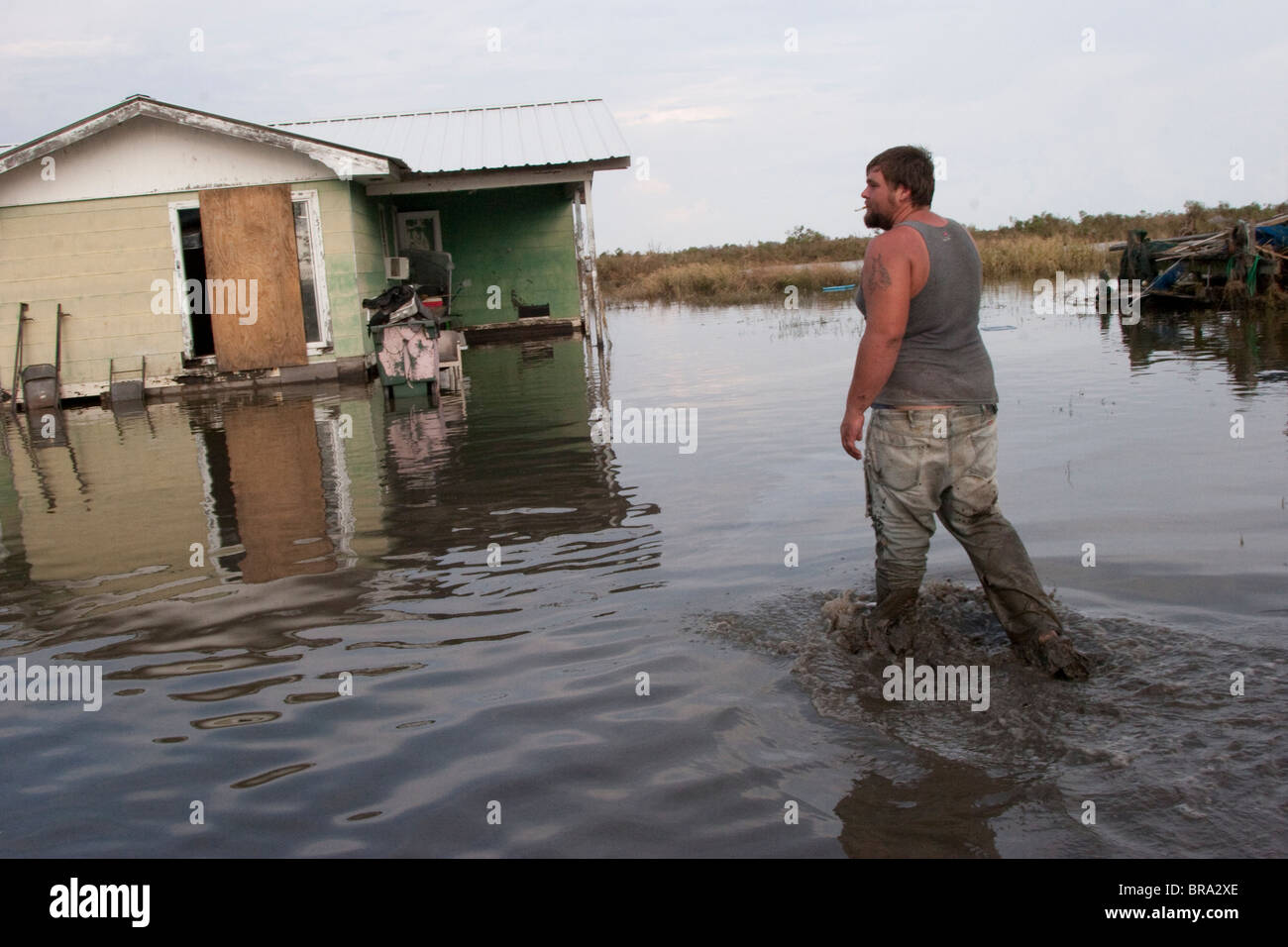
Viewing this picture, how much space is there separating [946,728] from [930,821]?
0.67 metres

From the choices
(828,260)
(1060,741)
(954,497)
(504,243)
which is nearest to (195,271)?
(504,243)

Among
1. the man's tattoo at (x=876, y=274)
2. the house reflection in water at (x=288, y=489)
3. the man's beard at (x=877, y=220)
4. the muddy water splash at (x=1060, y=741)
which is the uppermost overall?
the man's beard at (x=877, y=220)

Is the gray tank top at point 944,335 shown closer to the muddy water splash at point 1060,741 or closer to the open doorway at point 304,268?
the muddy water splash at point 1060,741

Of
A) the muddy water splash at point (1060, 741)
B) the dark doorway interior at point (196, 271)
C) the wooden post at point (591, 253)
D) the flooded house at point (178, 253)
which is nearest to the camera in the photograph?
the muddy water splash at point (1060, 741)

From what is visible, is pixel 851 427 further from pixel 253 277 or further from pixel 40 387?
pixel 40 387

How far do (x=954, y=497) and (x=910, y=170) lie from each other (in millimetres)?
1251

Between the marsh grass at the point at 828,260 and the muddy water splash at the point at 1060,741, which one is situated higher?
the marsh grass at the point at 828,260

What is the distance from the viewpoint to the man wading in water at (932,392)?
411 centimetres

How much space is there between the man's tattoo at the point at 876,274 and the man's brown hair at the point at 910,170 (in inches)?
12.1

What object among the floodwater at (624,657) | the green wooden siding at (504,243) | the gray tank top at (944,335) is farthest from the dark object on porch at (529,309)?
the gray tank top at (944,335)

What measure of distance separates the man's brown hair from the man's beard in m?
0.12

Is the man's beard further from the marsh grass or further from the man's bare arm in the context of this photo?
the marsh grass
